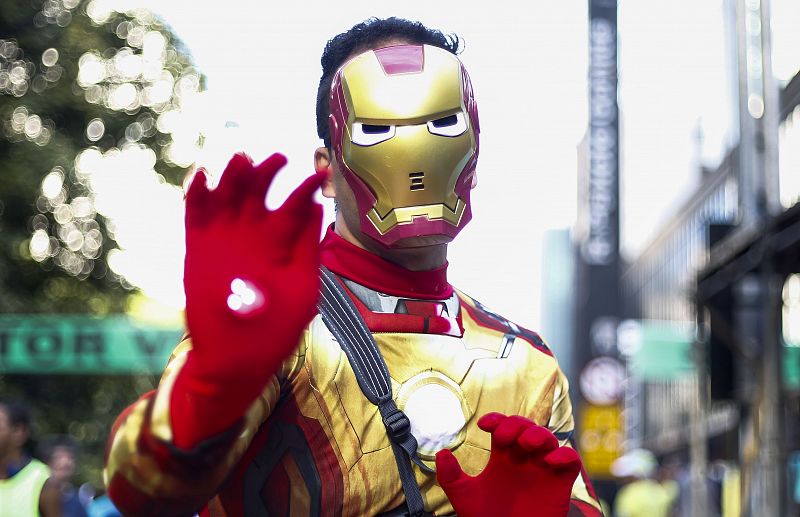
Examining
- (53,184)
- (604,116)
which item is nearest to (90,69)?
(53,184)

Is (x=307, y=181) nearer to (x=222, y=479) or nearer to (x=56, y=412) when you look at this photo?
(x=222, y=479)

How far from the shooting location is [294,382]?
254 centimetres

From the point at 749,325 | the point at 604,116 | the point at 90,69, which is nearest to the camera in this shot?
the point at 749,325

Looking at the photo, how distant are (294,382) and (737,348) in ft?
25.9

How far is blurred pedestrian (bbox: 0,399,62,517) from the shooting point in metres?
6.17

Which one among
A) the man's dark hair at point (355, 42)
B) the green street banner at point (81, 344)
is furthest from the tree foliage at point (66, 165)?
the man's dark hair at point (355, 42)

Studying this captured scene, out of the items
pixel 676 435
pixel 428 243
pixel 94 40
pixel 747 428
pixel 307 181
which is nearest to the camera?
pixel 307 181

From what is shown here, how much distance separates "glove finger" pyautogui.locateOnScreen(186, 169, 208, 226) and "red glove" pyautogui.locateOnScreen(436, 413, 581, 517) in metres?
0.74

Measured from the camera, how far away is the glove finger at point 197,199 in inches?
77.5

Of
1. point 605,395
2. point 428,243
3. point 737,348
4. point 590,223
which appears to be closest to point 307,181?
point 428,243

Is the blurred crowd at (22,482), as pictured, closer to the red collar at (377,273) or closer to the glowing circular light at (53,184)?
the red collar at (377,273)

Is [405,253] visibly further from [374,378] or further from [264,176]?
[264,176]

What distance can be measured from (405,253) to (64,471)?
524cm

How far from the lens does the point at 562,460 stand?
2.41 m
